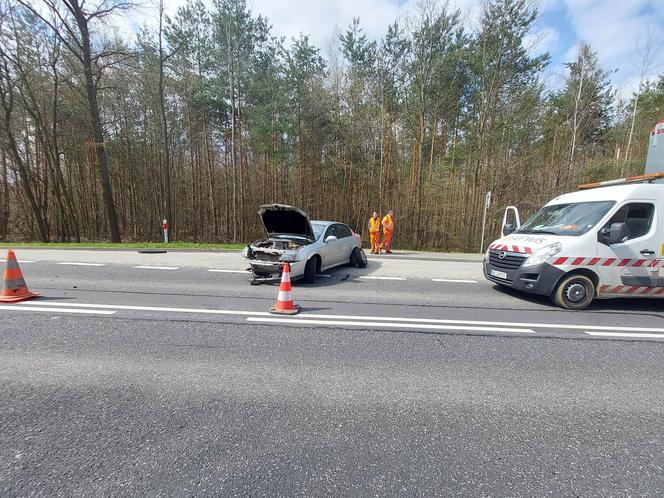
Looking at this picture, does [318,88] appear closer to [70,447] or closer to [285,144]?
[285,144]

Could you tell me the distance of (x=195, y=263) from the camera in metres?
9.32

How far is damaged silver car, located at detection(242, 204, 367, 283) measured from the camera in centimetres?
671

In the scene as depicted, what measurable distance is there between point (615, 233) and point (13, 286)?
10.9 metres

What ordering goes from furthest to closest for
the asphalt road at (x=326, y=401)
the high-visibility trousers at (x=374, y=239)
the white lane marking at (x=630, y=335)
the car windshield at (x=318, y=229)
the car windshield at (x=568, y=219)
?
the high-visibility trousers at (x=374, y=239), the car windshield at (x=318, y=229), the car windshield at (x=568, y=219), the white lane marking at (x=630, y=335), the asphalt road at (x=326, y=401)

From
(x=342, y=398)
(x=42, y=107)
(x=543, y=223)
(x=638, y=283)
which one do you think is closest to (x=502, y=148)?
(x=543, y=223)

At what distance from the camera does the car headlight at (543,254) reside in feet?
17.9

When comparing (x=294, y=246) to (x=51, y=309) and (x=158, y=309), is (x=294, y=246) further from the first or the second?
(x=51, y=309)

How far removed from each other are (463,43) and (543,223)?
48.5 ft

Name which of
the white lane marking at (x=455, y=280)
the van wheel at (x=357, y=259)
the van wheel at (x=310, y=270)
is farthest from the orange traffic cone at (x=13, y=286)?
the white lane marking at (x=455, y=280)

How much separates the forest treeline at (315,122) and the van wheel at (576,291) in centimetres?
1314

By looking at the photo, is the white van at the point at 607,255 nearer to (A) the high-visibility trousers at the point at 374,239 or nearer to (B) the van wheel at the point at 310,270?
(B) the van wheel at the point at 310,270

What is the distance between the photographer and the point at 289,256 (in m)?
6.61

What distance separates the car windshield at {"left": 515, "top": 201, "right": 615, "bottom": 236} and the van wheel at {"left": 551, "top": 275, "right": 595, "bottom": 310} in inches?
34.8

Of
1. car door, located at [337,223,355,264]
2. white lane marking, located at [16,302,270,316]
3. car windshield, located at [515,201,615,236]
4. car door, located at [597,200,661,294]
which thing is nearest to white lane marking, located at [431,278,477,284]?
car windshield, located at [515,201,615,236]
